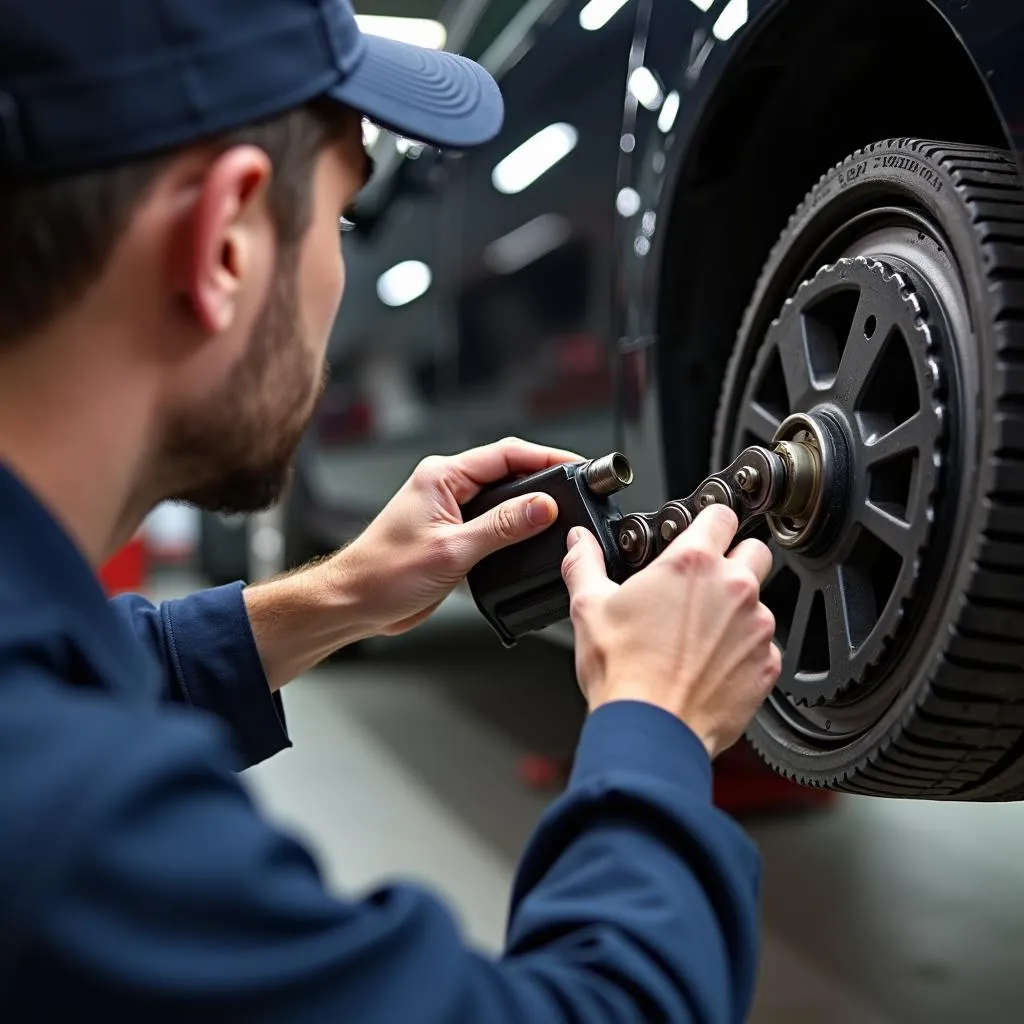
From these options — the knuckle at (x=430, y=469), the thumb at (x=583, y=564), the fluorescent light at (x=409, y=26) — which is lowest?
the fluorescent light at (x=409, y=26)

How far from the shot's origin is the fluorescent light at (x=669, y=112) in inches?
40.4

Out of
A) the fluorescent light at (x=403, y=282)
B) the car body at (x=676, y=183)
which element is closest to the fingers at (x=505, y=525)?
the car body at (x=676, y=183)

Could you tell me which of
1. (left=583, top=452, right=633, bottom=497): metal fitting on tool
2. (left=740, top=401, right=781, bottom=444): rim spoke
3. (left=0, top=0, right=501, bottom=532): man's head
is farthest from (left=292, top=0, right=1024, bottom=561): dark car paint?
(left=0, top=0, right=501, bottom=532): man's head

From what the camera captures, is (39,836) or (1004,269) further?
(1004,269)

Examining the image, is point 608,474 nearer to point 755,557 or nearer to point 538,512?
point 538,512

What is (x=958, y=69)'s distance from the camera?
97 cm

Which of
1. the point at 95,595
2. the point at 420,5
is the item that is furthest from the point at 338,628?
the point at 420,5

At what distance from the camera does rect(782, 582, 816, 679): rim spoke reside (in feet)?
3.07

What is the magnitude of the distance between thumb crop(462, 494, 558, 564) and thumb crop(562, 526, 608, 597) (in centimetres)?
4

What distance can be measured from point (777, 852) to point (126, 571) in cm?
354

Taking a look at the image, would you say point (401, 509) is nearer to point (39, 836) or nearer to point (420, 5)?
point (39, 836)

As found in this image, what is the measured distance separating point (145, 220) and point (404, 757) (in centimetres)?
190

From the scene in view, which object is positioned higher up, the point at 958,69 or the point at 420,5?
the point at 958,69

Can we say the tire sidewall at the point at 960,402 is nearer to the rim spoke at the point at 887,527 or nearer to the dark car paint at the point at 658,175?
the rim spoke at the point at 887,527
